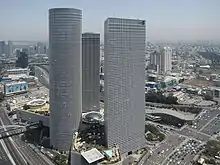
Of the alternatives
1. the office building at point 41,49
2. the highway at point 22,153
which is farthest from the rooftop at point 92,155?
the office building at point 41,49

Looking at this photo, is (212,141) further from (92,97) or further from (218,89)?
(218,89)

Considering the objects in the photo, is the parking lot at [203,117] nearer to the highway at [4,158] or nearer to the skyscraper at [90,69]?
the skyscraper at [90,69]

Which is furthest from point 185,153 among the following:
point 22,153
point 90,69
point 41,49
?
point 41,49

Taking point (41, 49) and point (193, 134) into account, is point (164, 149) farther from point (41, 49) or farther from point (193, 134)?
point (41, 49)

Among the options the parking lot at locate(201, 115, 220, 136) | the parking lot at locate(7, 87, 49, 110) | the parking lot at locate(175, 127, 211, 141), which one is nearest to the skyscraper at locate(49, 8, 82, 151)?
the parking lot at locate(175, 127, 211, 141)

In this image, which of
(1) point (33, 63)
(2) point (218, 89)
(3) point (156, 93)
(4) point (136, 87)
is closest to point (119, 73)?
(4) point (136, 87)

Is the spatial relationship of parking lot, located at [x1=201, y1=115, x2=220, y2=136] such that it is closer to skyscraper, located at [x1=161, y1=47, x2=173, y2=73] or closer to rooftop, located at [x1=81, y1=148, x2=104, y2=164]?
rooftop, located at [x1=81, y1=148, x2=104, y2=164]
